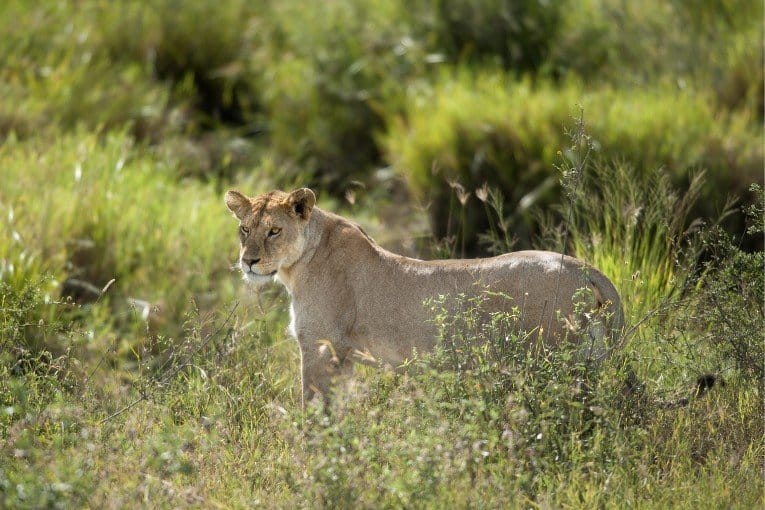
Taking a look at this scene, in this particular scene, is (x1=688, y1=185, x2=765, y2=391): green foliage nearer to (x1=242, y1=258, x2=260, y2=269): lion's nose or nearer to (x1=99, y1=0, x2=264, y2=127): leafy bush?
(x1=242, y1=258, x2=260, y2=269): lion's nose

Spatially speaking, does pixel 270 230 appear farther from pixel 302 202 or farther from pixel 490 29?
pixel 490 29

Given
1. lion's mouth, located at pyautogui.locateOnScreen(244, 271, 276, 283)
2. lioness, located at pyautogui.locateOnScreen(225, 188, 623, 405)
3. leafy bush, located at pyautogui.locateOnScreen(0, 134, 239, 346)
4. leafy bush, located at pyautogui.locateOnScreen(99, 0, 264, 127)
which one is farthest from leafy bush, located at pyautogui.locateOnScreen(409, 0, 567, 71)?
lion's mouth, located at pyautogui.locateOnScreen(244, 271, 276, 283)

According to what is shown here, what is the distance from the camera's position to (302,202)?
5746 mm

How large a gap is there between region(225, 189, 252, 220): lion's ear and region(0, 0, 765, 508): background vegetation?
22.9 inches

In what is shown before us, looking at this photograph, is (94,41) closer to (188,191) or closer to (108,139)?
(108,139)

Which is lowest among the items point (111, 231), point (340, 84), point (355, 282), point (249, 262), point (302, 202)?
point (340, 84)

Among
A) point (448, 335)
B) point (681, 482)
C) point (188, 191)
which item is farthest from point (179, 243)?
point (681, 482)

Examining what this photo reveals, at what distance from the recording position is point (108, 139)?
9.23 metres

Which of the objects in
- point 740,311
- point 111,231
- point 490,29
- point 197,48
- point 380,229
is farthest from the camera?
point 197,48

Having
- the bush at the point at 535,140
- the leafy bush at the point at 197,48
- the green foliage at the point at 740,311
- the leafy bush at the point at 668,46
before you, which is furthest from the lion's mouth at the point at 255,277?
the leafy bush at the point at 197,48

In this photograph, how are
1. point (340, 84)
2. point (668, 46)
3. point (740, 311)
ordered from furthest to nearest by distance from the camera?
1. point (340, 84)
2. point (668, 46)
3. point (740, 311)

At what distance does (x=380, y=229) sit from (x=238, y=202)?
204 centimetres

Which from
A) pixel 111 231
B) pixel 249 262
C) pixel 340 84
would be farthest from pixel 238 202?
pixel 340 84

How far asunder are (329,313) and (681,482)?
1.90 m
